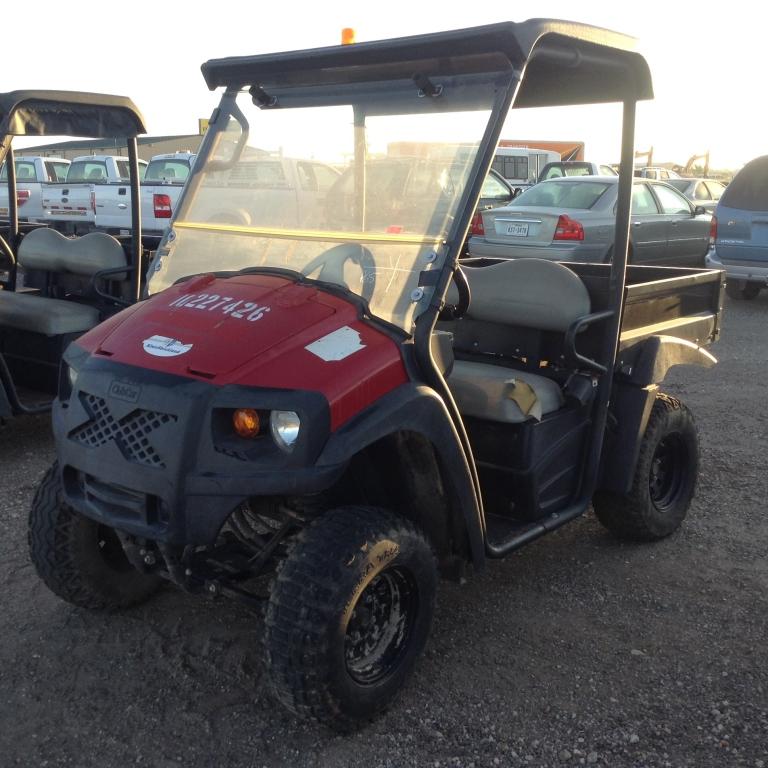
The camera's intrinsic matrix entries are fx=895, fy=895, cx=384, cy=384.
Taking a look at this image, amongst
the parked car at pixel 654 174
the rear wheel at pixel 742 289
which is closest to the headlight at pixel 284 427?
the rear wheel at pixel 742 289

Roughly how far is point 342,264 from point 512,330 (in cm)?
127

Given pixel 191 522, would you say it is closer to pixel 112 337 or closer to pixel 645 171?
pixel 112 337

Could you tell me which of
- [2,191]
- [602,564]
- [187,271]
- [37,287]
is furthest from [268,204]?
[2,191]

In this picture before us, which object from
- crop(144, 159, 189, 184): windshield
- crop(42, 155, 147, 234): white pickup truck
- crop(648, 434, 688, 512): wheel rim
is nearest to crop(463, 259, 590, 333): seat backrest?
crop(648, 434, 688, 512): wheel rim

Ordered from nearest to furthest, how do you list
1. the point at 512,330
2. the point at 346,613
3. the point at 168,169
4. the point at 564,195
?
the point at 346,613, the point at 512,330, the point at 564,195, the point at 168,169

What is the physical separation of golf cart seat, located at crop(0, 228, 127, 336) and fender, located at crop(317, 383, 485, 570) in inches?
135

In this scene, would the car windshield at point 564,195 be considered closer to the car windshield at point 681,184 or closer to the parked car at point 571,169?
the parked car at point 571,169

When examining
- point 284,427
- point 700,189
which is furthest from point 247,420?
point 700,189

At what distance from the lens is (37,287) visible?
21.0ft

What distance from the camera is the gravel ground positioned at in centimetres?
271

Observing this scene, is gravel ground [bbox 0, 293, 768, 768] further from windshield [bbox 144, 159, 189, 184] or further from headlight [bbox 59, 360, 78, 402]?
windshield [bbox 144, 159, 189, 184]

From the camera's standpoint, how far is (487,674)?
10.2 ft

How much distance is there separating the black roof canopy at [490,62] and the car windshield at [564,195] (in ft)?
23.7

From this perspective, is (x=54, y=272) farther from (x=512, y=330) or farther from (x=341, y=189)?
(x=341, y=189)
